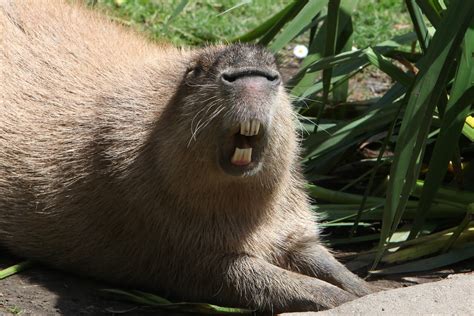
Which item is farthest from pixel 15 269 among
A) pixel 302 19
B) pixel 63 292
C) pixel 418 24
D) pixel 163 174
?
pixel 418 24

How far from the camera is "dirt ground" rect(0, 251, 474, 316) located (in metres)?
4.12

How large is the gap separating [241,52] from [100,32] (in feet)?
4.44

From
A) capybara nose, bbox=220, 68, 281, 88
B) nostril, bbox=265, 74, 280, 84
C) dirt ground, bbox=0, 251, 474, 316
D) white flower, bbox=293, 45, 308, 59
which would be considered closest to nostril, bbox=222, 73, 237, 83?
capybara nose, bbox=220, 68, 281, 88

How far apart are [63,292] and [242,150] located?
102cm

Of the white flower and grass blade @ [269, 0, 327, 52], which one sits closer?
grass blade @ [269, 0, 327, 52]

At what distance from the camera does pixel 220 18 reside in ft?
24.1

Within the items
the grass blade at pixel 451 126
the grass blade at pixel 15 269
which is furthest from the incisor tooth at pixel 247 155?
the grass blade at pixel 15 269

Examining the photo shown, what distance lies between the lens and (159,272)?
14.1 ft

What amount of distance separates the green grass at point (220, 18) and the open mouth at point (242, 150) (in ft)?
9.88

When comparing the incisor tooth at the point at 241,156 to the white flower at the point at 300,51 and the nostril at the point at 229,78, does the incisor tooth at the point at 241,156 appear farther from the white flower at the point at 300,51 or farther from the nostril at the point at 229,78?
the white flower at the point at 300,51

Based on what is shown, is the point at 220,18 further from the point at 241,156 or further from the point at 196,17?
the point at 241,156

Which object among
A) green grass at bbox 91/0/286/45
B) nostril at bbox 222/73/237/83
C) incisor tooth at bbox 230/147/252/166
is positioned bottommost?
incisor tooth at bbox 230/147/252/166

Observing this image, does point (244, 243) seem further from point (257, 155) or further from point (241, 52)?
point (241, 52)

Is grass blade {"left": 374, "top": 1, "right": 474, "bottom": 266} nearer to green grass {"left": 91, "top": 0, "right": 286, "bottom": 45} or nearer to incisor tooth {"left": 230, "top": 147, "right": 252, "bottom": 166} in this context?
incisor tooth {"left": 230, "top": 147, "right": 252, "bottom": 166}
